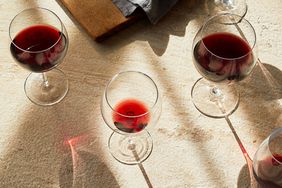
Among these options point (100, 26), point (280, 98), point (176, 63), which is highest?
point (100, 26)

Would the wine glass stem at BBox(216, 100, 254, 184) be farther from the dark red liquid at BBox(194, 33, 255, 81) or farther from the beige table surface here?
the dark red liquid at BBox(194, 33, 255, 81)

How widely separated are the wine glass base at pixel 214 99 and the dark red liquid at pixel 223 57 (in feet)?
0.31

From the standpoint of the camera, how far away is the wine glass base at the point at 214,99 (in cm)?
97

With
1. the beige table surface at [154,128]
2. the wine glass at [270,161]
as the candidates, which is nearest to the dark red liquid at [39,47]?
the beige table surface at [154,128]

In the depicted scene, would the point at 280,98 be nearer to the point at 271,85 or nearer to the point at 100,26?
the point at 271,85

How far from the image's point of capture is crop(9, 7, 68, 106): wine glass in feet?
2.81

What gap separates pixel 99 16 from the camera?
41.4 inches

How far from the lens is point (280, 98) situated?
38.5 inches

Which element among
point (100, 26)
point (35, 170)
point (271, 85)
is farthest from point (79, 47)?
point (271, 85)

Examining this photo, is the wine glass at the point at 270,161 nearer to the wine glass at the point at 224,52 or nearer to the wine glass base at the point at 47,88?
the wine glass at the point at 224,52

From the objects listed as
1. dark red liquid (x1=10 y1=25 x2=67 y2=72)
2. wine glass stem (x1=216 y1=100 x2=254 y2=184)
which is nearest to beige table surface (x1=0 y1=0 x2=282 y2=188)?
wine glass stem (x1=216 y1=100 x2=254 y2=184)

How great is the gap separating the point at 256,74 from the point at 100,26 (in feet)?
1.08

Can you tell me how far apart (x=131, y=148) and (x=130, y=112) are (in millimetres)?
104

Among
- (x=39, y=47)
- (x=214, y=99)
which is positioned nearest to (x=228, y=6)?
(x=214, y=99)
